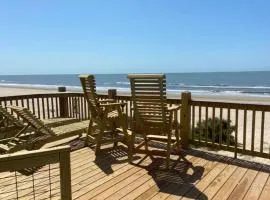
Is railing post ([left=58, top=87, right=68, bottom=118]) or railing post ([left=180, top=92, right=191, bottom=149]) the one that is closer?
railing post ([left=180, top=92, right=191, bottom=149])


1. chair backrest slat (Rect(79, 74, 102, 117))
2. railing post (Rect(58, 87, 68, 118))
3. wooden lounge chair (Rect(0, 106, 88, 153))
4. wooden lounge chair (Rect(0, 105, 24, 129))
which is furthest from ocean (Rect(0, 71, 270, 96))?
wooden lounge chair (Rect(0, 106, 88, 153))

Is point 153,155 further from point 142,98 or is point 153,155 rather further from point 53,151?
point 53,151

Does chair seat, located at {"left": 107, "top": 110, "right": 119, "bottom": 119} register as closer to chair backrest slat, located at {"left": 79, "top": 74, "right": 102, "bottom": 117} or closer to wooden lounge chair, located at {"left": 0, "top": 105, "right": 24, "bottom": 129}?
chair backrest slat, located at {"left": 79, "top": 74, "right": 102, "bottom": 117}

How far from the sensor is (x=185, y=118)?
4.95m

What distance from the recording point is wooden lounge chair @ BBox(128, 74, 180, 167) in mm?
3924

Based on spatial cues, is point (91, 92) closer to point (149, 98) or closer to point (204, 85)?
point (149, 98)

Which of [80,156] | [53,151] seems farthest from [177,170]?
Result: [53,151]

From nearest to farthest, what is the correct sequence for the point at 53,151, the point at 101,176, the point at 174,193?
the point at 53,151 → the point at 174,193 → the point at 101,176

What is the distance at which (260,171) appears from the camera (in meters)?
3.91

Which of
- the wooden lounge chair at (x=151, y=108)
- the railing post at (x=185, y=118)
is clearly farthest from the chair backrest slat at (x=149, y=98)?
the railing post at (x=185, y=118)

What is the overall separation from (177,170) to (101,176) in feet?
3.49

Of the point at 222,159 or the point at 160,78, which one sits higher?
the point at 160,78

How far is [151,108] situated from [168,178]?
1004 mm

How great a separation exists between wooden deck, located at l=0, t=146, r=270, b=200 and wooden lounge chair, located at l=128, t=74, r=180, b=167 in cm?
29
